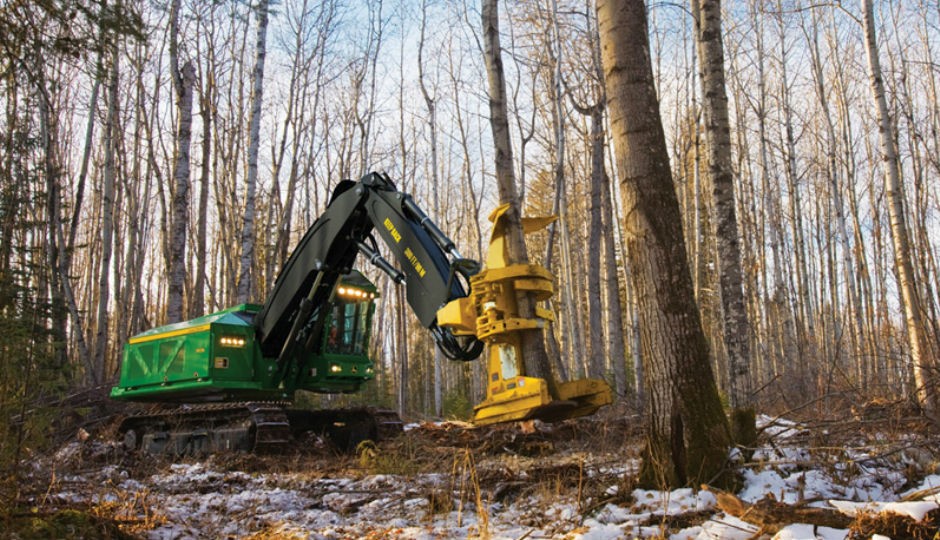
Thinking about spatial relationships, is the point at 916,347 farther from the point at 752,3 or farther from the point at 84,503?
the point at 752,3

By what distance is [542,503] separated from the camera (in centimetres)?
468

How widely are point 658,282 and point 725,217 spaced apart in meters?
3.35

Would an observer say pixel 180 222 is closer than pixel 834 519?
No

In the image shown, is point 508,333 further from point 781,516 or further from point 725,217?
point 725,217

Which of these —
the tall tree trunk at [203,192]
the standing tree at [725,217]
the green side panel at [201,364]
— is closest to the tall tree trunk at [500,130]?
the standing tree at [725,217]

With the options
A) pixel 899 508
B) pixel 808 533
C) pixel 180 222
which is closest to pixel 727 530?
pixel 808 533

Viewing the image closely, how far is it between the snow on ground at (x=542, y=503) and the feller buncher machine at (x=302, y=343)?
134cm

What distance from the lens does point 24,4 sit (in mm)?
4379

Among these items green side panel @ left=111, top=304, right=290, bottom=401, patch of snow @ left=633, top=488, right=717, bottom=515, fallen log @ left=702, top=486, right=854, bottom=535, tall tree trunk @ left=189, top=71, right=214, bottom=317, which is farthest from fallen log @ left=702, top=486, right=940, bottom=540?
tall tree trunk @ left=189, top=71, right=214, bottom=317

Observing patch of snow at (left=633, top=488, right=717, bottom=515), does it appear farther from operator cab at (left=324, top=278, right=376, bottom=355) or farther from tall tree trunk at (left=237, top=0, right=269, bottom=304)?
tall tree trunk at (left=237, top=0, right=269, bottom=304)

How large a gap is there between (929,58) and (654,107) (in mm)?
20757

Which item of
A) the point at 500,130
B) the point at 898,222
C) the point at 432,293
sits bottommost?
the point at 432,293

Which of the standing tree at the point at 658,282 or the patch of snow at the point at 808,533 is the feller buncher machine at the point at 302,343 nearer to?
the standing tree at the point at 658,282

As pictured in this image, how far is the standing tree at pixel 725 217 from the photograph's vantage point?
23.4 feet
